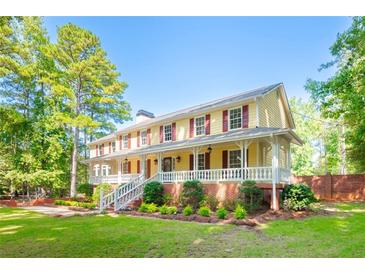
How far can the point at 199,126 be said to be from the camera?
41.5ft

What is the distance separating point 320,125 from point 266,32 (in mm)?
16490

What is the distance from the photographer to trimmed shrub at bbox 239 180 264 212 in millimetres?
8359

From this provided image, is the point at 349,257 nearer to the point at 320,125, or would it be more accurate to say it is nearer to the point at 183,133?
the point at 183,133

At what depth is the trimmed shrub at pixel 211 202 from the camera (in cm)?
938

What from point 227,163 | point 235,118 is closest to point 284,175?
point 227,163

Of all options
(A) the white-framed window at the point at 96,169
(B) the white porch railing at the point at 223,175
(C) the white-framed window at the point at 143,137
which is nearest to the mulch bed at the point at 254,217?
(B) the white porch railing at the point at 223,175

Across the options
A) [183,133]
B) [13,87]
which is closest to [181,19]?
[183,133]

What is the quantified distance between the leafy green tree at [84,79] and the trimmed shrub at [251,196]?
732 cm

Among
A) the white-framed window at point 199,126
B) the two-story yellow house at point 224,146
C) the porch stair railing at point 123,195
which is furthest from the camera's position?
the white-framed window at point 199,126

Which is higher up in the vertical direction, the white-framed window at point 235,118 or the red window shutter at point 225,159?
the white-framed window at point 235,118

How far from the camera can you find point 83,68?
1281cm

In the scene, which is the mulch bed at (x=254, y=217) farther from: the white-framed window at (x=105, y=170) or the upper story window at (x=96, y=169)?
the upper story window at (x=96, y=169)

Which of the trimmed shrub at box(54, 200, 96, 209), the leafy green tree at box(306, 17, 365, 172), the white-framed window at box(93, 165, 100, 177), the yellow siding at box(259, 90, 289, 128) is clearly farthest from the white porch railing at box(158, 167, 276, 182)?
the white-framed window at box(93, 165, 100, 177)
